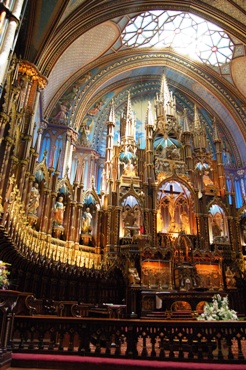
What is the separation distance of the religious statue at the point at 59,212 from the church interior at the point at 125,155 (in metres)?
0.06

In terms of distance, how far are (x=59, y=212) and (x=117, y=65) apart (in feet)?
41.5

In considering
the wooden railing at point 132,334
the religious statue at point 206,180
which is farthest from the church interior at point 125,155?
the wooden railing at point 132,334

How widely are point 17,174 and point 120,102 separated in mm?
14963

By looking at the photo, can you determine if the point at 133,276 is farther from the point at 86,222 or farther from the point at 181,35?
the point at 181,35

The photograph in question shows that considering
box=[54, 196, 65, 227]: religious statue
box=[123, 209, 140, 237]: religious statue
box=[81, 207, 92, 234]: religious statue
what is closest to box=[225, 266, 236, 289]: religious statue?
box=[123, 209, 140, 237]: religious statue

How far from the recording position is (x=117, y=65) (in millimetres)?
22797

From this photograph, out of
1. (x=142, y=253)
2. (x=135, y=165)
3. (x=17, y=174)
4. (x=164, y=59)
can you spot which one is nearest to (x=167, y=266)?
(x=142, y=253)

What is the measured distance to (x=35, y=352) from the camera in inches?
213

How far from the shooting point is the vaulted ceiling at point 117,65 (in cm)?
1583

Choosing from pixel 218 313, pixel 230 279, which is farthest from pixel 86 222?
pixel 218 313

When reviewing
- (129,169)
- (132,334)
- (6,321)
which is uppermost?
(129,169)

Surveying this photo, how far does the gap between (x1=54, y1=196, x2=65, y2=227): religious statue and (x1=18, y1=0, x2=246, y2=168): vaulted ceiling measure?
18.4 ft

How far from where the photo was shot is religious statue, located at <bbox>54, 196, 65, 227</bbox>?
52.1 feet

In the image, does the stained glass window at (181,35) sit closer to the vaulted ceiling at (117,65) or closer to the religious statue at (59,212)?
the vaulted ceiling at (117,65)
